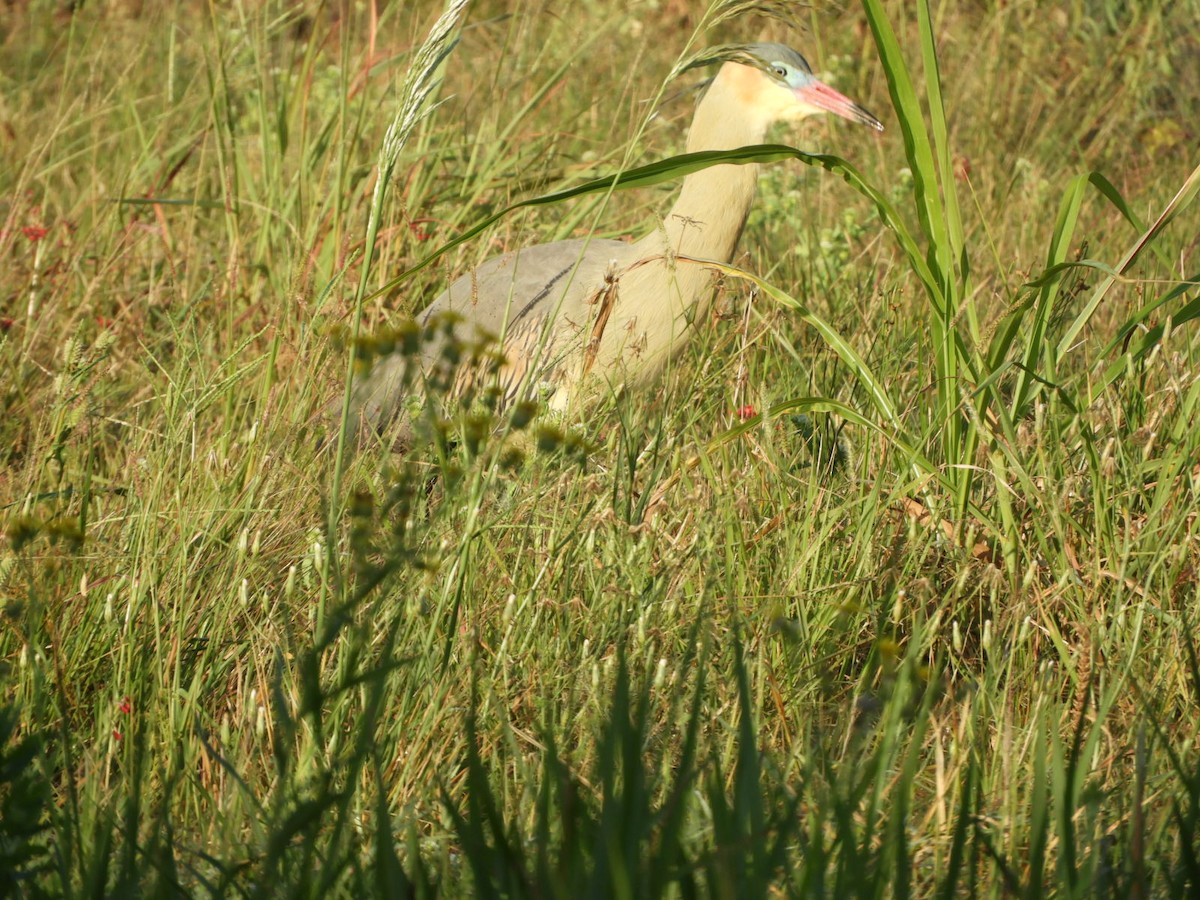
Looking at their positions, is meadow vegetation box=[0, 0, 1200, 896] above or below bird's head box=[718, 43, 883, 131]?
below

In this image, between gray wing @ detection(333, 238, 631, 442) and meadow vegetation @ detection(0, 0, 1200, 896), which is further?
gray wing @ detection(333, 238, 631, 442)

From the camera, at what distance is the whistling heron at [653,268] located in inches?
130

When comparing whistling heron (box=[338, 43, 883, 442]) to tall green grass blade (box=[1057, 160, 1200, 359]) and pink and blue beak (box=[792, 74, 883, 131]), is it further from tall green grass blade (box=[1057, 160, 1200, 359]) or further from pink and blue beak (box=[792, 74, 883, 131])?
tall green grass blade (box=[1057, 160, 1200, 359])

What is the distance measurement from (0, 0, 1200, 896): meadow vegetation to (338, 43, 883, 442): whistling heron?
0.18m

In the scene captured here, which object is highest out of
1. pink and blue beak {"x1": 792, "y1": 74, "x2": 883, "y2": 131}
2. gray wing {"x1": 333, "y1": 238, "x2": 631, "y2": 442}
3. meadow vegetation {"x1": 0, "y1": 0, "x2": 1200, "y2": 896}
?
pink and blue beak {"x1": 792, "y1": 74, "x2": 883, "y2": 131}

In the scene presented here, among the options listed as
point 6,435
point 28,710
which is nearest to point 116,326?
point 6,435

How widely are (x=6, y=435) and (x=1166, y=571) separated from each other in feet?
8.11

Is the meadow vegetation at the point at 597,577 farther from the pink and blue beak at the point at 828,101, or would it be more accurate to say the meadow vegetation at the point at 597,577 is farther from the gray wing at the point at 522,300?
the pink and blue beak at the point at 828,101

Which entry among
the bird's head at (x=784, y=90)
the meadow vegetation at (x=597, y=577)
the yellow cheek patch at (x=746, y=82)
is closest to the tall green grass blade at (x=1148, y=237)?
the meadow vegetation at (x=597, y=577)

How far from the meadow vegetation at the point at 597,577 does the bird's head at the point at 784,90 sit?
466 mm

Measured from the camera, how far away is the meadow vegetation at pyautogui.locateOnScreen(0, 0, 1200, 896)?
5.10 feet

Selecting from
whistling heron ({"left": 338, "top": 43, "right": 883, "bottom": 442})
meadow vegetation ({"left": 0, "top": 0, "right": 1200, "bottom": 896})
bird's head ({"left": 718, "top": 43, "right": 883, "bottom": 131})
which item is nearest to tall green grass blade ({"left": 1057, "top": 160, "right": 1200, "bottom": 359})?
meadow vegetation ({"left": 0, "top": 0, "right": 1200, "bottom": 896})

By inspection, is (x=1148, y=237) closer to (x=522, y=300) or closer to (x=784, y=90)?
(x=784, y=90)

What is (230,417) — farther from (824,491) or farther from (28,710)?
(824,491)
